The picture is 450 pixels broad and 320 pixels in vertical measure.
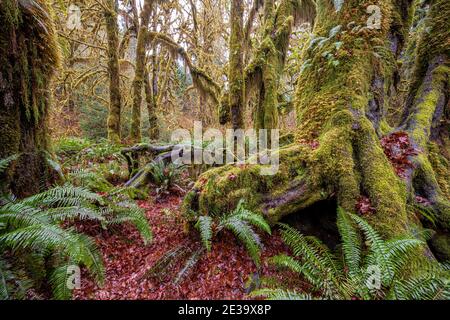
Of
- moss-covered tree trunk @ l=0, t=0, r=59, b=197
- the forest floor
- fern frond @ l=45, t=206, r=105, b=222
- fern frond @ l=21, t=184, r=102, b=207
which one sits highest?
moss-covered tree trunk @ l=0, t=0, r=59, b=197

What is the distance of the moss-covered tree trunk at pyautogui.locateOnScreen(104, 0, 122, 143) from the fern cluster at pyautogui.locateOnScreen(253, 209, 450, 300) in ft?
20.5

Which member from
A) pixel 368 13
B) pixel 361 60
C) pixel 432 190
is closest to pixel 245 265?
pixel 432 190

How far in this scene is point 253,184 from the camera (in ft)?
9.57

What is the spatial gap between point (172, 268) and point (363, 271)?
1.93 metres

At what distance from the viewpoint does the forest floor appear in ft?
7.63

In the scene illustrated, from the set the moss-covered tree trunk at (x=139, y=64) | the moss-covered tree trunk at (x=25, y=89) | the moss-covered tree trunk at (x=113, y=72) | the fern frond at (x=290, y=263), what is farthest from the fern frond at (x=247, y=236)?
the moss-covered tree trunk at (x=139, y=64)

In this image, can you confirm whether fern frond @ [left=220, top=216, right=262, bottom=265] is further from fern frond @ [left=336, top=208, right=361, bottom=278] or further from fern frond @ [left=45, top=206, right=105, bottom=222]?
fern frond @ [left=45, top=206, right=105, bottom=222]

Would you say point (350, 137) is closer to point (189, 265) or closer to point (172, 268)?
point (189, 265)

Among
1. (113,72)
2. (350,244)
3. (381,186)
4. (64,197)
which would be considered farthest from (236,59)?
(350,244)

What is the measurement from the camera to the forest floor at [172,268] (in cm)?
232

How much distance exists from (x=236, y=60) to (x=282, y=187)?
364cm

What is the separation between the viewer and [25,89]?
2846 mm

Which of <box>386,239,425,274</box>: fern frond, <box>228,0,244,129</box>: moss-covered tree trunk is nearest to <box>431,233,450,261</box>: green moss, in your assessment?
<box>386,239,425,274</box>: fern frond

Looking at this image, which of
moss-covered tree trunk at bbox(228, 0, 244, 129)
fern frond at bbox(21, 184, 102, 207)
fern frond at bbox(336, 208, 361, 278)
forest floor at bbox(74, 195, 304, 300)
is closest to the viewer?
fern frond at bbox(336, 208, 361, 278)
